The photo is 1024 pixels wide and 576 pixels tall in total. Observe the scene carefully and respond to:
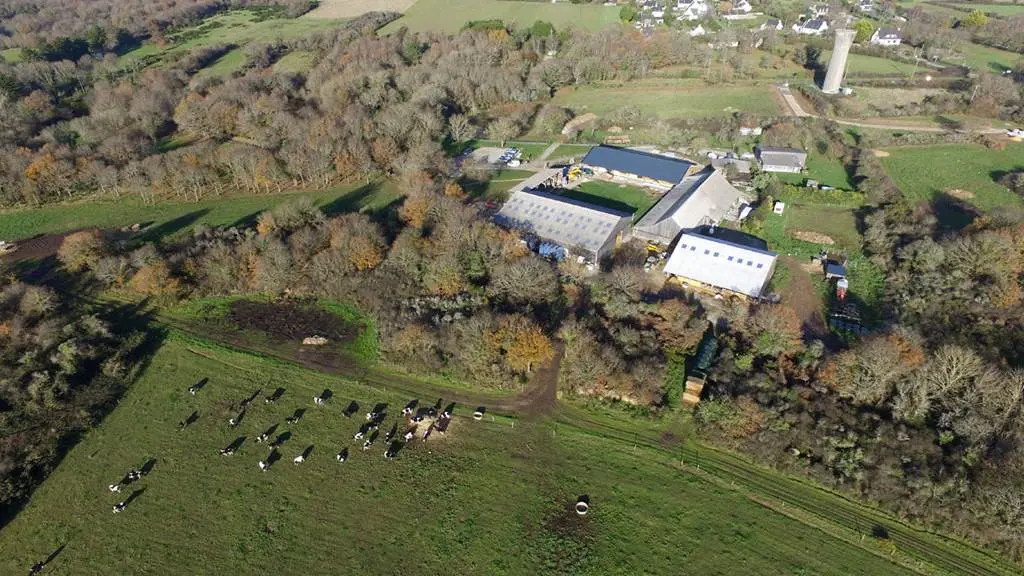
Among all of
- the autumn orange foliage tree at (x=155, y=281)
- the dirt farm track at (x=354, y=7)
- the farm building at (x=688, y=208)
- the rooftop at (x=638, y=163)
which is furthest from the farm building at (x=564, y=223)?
the dirt farm track at (x=354, y=7)

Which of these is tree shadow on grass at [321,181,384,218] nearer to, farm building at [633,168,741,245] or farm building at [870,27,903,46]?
farm building at [633,168,741,245]

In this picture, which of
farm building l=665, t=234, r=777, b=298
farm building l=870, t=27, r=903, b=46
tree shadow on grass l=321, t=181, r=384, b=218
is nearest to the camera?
farm building l=665, t=234, r=777, b=298

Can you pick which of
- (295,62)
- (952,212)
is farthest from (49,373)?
(295,62)

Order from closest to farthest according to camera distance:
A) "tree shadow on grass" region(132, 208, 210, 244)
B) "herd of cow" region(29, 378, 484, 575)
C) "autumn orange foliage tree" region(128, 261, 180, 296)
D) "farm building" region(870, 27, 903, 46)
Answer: "herd of cow" region(29, 378, 484, 575), "autumn orange foliage tree" region(128, 261, 180, 296), "tree shadow on grass" region(132, 208, 210, 244), "farm building" region(870, 27, 903, 46)

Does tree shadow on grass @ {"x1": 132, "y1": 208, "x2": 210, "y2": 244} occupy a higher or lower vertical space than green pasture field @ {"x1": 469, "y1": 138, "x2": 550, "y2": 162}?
higher

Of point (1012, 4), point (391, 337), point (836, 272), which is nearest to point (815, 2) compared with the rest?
point (1012, 4)

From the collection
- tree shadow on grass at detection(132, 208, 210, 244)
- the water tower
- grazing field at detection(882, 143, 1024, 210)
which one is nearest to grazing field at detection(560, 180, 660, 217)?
grazing field at detection(882, 143, 1024, 210)
